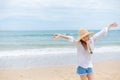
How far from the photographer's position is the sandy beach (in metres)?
5.07

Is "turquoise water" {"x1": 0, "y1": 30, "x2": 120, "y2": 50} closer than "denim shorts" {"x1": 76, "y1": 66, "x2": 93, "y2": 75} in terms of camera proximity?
No

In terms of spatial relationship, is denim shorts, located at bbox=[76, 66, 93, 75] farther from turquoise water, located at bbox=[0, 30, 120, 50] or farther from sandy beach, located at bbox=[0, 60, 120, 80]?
turquoise water, located at bbox=[0, 30, 120, 50]

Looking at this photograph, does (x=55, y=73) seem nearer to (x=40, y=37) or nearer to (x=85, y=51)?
(x=85, y=51)

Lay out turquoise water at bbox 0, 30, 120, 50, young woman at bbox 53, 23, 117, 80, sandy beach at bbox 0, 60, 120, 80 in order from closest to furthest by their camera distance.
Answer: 1. young woman at bbox 53, 23, 117, 80
2. sandy beach at bbox 0, 60, 120, 80
3. turquoise water at bbox 0, 30, 120, 50

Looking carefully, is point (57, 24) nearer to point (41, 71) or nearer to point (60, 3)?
point (60, 3)

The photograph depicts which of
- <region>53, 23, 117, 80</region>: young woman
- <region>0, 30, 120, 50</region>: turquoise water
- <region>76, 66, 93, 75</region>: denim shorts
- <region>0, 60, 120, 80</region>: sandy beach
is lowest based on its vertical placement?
<region>0, 60, 120, 80</region>: sandy beach

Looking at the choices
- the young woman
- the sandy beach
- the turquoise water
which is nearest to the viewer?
the young woman

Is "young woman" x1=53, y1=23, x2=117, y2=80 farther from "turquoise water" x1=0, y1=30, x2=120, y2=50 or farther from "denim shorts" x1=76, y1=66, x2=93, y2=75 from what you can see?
"turquoise water" x1=0, y1=30, x2=120, y2=50

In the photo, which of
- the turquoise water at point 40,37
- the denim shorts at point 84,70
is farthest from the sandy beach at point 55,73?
the turquoise water at point 40,37

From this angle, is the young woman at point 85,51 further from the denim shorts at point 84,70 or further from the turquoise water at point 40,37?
the turquoise water at point 40,37

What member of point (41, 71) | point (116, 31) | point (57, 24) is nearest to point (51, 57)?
point (41, 71)

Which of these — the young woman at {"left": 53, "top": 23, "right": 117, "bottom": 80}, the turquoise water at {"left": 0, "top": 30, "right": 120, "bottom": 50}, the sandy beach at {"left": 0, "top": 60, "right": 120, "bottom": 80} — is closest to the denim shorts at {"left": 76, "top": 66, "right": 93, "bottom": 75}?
the young woman at {"left": 53, "top": 23, "right": 117, "bottom": 80}

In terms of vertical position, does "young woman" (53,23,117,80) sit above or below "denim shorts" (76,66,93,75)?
above

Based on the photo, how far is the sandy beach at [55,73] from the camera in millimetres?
5074
